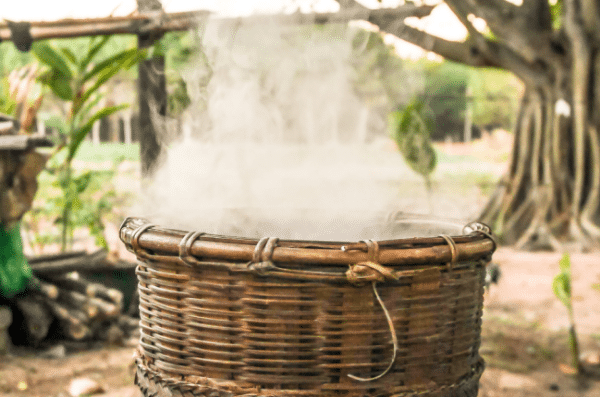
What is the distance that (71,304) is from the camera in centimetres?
336

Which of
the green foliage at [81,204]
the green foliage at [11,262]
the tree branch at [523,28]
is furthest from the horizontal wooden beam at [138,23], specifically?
the tree branch at [523,28]

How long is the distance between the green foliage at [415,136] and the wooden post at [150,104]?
2446 mm

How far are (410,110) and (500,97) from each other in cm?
280

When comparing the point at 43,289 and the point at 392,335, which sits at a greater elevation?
the point at 392,335

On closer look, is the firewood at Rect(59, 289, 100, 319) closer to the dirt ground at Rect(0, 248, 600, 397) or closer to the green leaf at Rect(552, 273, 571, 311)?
the dirt ground at Rect(0, 248, 600, 397)

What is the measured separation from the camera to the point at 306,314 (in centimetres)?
103

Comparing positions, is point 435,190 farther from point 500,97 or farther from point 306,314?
point 306,314

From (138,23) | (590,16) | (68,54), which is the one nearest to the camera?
(138,23)

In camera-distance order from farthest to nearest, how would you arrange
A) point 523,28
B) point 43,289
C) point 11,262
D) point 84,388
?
point 523,28 → point 43,289 → point 11,262 → point 84,388

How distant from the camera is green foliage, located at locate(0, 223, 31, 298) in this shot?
9.62 ft

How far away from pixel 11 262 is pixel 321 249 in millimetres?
2521

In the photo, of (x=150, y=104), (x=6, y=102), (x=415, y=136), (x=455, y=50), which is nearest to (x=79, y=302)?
(x=6, y=102)

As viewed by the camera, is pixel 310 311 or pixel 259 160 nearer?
pixel 310 311

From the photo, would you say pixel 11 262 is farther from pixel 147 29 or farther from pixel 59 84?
pixel 147 29
